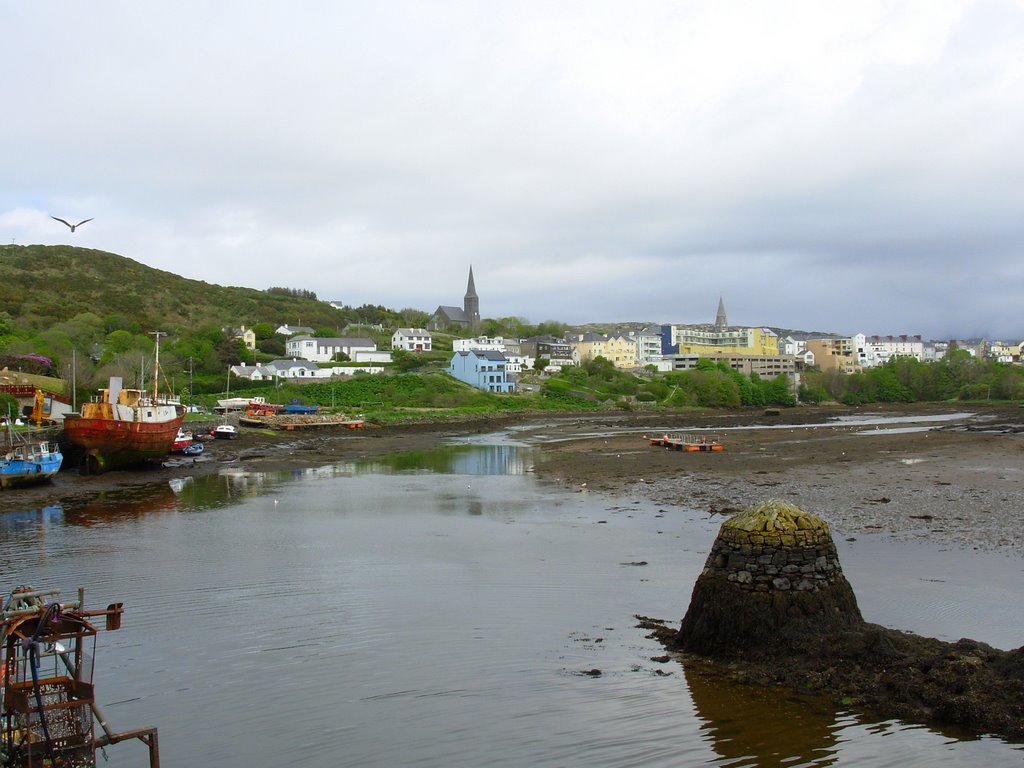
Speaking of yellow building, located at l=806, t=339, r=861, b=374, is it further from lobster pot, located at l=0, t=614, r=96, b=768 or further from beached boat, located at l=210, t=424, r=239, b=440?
lobster pot, located at l=0, t=614, r=96, b=768

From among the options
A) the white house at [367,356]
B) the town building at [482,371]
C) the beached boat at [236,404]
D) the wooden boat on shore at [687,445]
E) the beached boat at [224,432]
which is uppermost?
the white house at [367,356]

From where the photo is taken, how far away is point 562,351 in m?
124

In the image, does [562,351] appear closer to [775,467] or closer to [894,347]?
[775,467]

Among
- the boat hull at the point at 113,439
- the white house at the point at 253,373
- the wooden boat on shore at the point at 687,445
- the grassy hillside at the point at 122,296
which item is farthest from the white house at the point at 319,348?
the boat hull at the point at 113,439

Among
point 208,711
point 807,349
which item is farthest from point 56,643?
point 807,349

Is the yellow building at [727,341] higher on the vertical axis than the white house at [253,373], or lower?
higher

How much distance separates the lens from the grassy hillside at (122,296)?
10400 centimetres

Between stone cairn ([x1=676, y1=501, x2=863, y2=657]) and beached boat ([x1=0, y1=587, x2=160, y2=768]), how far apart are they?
6.96 meters

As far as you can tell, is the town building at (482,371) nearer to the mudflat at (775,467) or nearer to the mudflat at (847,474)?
the mudflat at (775,467)

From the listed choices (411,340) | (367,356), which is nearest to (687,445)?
(367,356)

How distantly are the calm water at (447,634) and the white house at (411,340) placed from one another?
292 feet

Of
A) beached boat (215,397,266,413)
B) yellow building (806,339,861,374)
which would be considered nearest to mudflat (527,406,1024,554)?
beached boat (215,397,266,413)

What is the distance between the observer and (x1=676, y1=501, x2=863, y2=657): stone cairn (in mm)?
9695

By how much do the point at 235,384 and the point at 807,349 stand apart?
133984 mm
